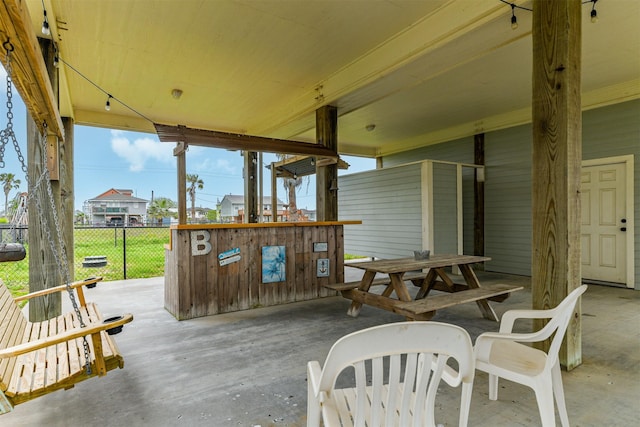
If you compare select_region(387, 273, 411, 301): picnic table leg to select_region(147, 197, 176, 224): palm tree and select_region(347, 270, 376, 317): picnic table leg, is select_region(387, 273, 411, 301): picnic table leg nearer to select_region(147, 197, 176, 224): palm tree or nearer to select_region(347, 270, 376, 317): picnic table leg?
select_region(347, 270, 376, 317): picnic table leg

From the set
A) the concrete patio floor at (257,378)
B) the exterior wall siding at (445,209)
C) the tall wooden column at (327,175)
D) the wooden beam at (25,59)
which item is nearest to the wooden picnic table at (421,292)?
the concrete patio floor at (257,378)

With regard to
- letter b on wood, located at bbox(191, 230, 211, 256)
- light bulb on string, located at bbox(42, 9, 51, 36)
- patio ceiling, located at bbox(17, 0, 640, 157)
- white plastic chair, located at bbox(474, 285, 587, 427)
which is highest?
patio ceiling, located at bbox(17, 0, 640, 157)

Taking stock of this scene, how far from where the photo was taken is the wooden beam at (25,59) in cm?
142

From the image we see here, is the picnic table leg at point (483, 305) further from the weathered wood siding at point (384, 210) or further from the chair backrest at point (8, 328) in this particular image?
the chair backrest at point (8, 328)

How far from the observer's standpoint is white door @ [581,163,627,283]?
530cm

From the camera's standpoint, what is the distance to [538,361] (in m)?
1.80

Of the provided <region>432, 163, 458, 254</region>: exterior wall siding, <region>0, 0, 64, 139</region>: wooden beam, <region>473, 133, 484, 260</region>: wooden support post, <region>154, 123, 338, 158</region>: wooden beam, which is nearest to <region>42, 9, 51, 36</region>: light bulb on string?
<region>0, 0, 64, 139</region>: wooden beam

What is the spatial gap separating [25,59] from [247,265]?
2969 mm

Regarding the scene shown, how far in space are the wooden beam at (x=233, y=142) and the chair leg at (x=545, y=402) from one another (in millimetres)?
3624

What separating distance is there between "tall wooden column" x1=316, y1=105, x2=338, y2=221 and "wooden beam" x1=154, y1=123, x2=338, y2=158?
259mm

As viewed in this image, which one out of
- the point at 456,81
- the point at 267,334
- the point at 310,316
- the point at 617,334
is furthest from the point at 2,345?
the point at 456,81

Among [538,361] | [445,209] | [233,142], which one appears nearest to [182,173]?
[233,142]

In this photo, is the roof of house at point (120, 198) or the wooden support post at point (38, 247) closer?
the wooden support post at point (38, 247)

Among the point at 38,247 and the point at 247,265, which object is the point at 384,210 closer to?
the point at 247,265
